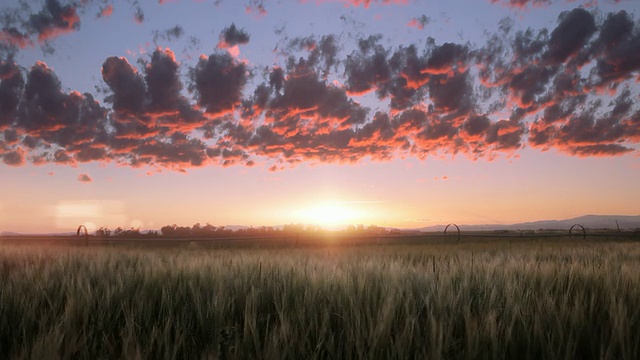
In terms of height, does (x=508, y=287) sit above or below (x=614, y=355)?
above

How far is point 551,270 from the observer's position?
14.1 feet

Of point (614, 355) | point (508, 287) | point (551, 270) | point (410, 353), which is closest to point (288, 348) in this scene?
point (410, 353)

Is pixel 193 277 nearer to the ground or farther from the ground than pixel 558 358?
farther from the ground

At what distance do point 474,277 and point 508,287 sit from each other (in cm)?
91

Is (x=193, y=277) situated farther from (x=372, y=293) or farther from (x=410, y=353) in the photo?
(x=410, y=353)

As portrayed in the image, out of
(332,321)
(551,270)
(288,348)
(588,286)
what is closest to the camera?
(288,348)

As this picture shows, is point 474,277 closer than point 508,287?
No

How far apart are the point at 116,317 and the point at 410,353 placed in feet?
5.67

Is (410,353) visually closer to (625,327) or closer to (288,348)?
(288,348)

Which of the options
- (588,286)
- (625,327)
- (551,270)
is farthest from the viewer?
(551,270)

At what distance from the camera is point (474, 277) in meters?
3.78

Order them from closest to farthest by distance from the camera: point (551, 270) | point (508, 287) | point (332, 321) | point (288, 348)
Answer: point (288, 348)
point (332, 321)
point (508, 287)
point (551, 270)

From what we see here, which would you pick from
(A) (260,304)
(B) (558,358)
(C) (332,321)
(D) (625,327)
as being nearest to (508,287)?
(D) (625,327)

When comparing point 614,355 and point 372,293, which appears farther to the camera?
point 372,293
